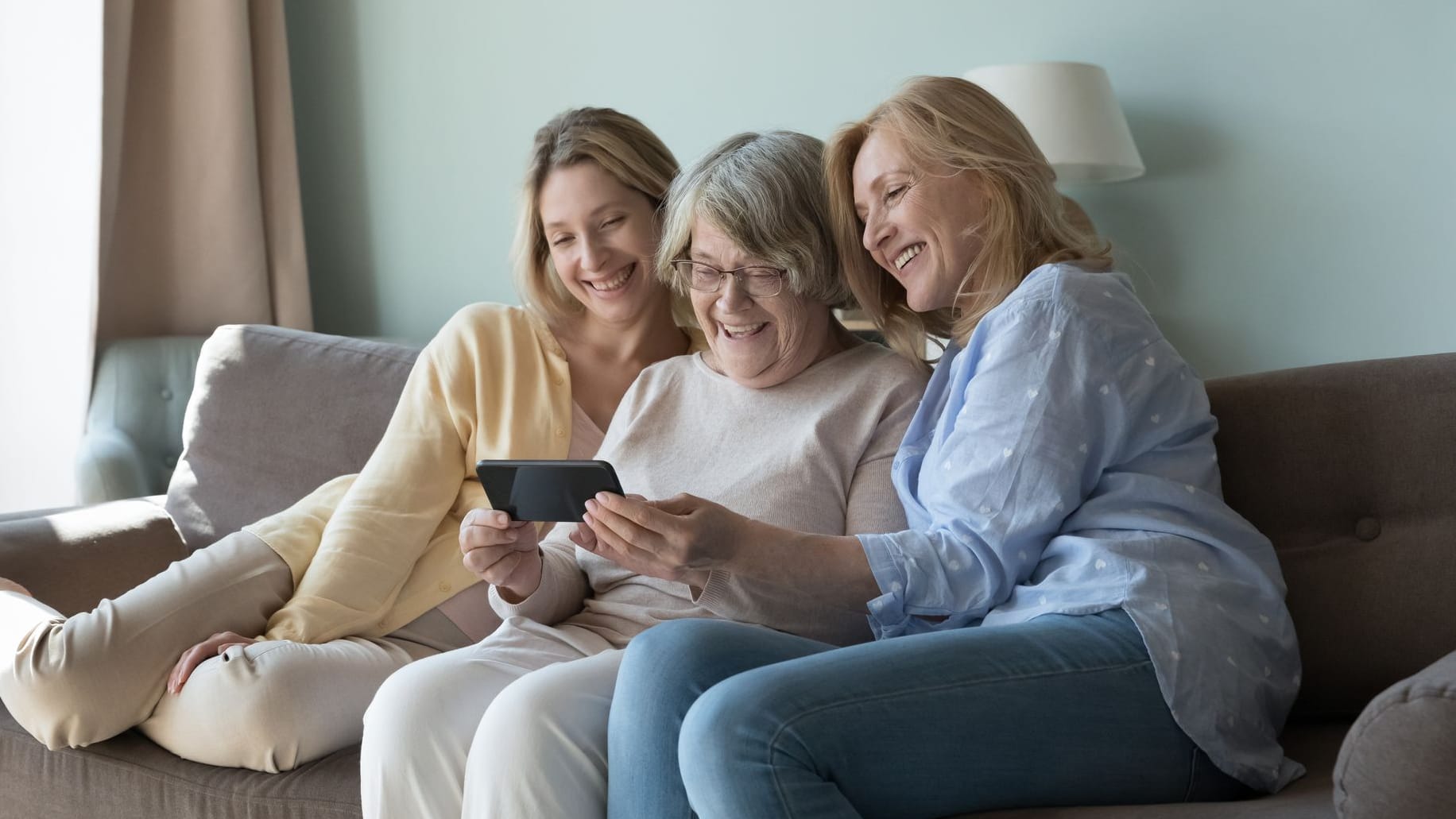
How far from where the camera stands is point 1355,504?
1445 mm

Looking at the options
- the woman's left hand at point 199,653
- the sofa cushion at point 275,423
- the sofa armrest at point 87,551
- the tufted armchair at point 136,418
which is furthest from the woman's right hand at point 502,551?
the tufted armchair at point 136,418

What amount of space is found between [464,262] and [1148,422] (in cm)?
245

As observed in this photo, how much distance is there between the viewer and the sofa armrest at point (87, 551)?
1914mm

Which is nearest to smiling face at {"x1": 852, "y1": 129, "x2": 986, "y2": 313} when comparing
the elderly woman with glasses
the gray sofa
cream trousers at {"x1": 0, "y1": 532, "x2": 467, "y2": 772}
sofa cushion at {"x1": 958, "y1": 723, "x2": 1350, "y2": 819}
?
the elderly woman with glasses

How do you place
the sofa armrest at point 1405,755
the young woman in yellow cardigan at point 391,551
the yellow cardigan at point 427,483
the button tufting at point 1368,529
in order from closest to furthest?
the sofa armrest at point 1405,755 < the button tufting at point 1368,529 < the young woman in yellow cardigan at point 391,551 < the yellow cardigan at point 427,483

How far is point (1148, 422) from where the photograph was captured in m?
1.28

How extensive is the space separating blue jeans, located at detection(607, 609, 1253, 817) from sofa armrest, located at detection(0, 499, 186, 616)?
116 cm

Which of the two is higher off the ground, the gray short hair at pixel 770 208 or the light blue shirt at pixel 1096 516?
the gray short hair at pixel 770 208

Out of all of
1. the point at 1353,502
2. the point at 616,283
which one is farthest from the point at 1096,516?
the point at 616,283

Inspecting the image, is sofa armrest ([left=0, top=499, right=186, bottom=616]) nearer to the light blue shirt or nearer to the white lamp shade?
the light blue shirt

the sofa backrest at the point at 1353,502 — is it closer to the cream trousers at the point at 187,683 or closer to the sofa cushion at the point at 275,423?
the cream trousers at the point at 187,683

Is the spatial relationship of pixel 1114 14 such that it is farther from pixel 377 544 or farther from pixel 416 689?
pixel 416 689

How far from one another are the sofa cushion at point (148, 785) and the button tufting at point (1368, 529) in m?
1.16

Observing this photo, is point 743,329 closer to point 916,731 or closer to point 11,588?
point 916,731
